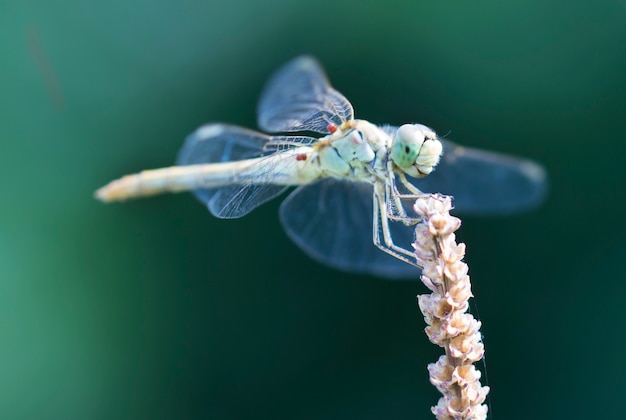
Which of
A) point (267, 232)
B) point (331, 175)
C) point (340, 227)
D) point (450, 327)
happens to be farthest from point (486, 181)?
point (450, 327)

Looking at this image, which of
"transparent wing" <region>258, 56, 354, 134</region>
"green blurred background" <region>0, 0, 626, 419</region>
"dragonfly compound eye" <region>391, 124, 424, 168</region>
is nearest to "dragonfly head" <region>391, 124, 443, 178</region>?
"dragonfly compound eye" <region>391, 124, 424, 168</region>

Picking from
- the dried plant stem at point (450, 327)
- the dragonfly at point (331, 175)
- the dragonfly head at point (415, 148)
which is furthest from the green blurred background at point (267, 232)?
the dried plant stem at point (450, 327)

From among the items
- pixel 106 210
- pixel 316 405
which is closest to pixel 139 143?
pixel 106 210

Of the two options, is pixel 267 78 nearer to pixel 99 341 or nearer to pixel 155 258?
pixel 155 258

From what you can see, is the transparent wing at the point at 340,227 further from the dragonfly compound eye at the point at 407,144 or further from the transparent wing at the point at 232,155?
the dragonfly compound eye at the point at 407,144

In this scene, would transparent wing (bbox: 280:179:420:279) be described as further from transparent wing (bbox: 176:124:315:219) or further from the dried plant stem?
the dried plant stem
